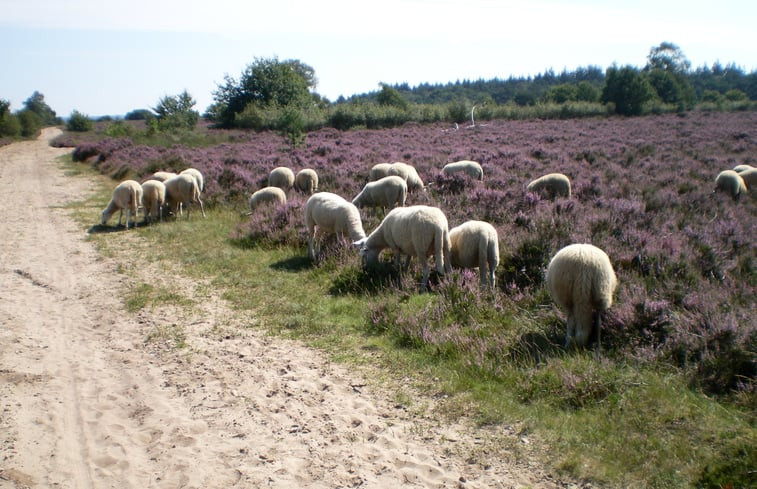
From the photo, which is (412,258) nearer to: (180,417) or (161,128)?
(180,417)

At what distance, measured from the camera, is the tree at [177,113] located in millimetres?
42031

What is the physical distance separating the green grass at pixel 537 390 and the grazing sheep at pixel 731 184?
34.9ft

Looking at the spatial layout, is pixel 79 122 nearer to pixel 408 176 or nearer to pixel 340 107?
pixel 340 107

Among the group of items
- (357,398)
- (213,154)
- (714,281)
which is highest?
(213,154)

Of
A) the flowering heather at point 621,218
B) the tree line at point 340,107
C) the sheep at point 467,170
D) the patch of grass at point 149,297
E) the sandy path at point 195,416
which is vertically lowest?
the sandy path at point 195,416

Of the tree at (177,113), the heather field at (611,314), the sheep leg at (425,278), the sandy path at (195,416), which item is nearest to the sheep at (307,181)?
the heather field at (611,314)

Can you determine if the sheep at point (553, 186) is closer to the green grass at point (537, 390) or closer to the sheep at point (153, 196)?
the green grass at point (537, 390)

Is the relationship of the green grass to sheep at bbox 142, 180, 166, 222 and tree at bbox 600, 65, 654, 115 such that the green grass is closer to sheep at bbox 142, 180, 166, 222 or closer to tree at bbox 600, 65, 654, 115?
sheep at bbox 142, 180, 166, 222

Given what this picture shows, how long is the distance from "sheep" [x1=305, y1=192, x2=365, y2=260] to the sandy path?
2.98m

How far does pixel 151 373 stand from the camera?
589cm

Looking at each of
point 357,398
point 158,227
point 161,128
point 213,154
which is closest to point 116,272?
point 158,227

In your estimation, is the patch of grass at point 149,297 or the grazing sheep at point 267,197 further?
the grazing sheep at point 267,197

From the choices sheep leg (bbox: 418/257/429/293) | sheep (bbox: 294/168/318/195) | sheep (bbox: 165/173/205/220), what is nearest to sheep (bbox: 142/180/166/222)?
sheep (bbox: 165/173/205/220)

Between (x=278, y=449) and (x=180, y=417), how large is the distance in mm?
1142
